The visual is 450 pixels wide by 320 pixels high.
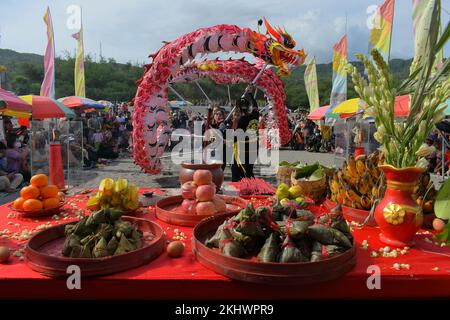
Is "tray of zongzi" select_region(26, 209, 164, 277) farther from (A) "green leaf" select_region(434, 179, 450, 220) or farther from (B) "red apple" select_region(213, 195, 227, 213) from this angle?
(A) "green leaf" select_region(434, 179, 450, 220)

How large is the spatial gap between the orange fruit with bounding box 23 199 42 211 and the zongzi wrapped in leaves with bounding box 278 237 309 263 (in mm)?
1500

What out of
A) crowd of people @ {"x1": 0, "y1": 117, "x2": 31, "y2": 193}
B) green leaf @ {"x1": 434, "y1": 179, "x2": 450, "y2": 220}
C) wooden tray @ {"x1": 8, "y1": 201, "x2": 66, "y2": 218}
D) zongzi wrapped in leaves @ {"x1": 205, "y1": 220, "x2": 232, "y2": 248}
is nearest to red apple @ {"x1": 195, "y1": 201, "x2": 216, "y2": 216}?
zongzi wrapped in leaves @ {"x1": 205, "y1": 220, "x2": 232, "y2": 248}

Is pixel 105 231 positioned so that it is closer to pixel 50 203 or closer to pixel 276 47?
pixel 50 203

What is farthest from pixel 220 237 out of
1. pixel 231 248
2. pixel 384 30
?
pixel 384 30

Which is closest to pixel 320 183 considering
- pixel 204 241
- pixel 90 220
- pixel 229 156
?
pixel 204 241

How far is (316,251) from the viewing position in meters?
1.28

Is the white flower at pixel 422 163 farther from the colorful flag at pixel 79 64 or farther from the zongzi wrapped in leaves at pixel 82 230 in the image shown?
the colorful flag at pixel 79 64

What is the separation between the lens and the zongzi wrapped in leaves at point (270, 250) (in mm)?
1241

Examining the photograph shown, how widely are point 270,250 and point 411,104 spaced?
871mm

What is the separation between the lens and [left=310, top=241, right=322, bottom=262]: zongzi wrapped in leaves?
48.9 inches

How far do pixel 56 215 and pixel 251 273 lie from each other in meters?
1.43

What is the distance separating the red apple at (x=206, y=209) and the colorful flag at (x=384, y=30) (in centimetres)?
598

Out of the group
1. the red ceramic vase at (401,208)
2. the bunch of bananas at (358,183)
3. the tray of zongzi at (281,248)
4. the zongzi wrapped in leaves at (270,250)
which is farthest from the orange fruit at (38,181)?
the red ceramic vase at (401,208)

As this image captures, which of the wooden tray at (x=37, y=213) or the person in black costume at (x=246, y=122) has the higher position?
the person in black costume at (x=246, y=122)
